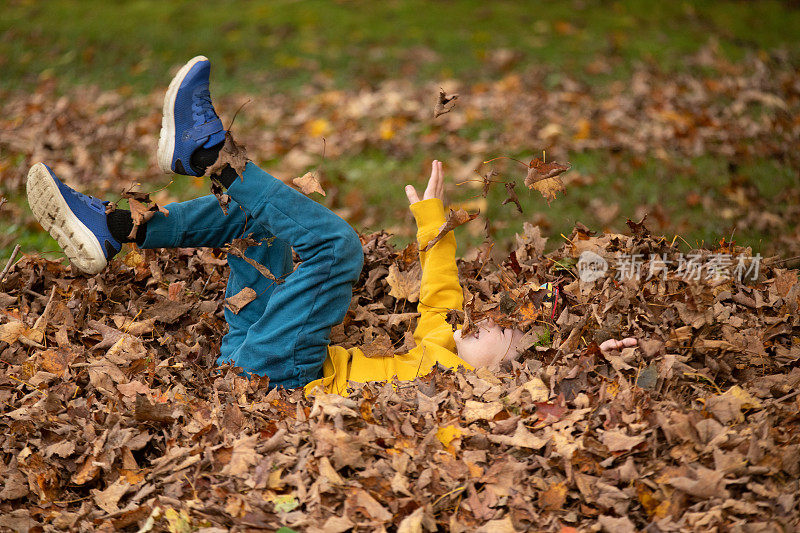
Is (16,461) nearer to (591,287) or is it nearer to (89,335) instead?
(89,335)

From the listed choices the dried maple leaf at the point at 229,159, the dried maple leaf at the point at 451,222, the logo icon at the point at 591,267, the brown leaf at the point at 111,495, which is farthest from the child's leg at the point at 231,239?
the logo icon at the point at 591,267

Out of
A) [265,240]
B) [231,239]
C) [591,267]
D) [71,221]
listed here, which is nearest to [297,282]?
[265,240]

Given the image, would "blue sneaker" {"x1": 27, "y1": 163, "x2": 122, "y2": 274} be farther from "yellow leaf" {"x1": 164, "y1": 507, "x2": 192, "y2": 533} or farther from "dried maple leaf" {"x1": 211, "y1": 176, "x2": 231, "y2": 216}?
"yellow leaf" {"x1": 164, "y1": 507, "x2": 192, "y2": 533}

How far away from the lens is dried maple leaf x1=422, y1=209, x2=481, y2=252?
3.31 m

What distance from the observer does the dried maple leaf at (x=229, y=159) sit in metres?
2.97

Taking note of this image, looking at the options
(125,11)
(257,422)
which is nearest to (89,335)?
(257,422)

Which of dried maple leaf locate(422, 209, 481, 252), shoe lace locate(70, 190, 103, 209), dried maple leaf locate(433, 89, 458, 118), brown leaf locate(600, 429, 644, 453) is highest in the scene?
dried maple leaf locate(433, 89, 458, 118)

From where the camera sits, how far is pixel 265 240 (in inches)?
129

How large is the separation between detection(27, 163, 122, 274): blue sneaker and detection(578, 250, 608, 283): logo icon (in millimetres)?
Result: 2316

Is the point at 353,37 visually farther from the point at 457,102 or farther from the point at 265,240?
the point at 265,240

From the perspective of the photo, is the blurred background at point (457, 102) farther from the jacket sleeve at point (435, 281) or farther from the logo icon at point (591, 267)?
the logo icon at point (591, 267)

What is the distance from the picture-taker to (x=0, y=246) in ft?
15.2

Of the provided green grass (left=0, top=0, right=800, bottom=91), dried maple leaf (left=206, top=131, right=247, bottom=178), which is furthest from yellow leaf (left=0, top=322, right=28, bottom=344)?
green grass (left=0, top=0, right=800, bottom=91)

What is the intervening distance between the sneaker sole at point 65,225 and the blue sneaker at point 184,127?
0.47 m
